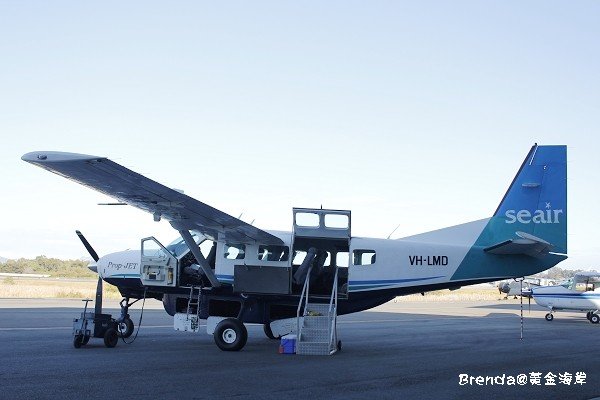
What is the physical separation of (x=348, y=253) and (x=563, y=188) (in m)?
5.41

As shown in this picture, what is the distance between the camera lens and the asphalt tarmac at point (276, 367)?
9.10m

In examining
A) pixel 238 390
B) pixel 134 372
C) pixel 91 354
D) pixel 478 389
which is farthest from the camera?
pixel 91 354

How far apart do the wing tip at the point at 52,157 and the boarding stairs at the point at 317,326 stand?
19.4 feet

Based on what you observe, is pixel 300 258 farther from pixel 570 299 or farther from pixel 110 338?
pixel 570 299

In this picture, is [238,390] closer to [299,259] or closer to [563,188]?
[299,259]

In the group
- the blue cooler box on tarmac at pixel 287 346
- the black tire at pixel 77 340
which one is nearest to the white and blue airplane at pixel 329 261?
the blue cooler box on tarmac at pixel 287 346

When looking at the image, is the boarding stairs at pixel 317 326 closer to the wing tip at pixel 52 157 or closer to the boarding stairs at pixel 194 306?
the boarding stairs at pixel 194 306

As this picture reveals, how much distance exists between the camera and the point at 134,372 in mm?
10602

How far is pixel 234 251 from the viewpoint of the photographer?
51.3ft

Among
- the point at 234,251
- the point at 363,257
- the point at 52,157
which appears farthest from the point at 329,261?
the point at 52,157

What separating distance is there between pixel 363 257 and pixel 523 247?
3.61 m

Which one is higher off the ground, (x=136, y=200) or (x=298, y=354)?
(x=136, y=200)

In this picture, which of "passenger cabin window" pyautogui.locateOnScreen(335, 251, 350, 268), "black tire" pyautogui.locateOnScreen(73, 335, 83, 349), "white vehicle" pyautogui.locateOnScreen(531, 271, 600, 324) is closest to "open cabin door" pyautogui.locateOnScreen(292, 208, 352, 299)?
→ "passenger cabin window" pyautogui.locateOnScreen(335, 251, 350, 268)

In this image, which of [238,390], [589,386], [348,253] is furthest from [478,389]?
[348,253]
